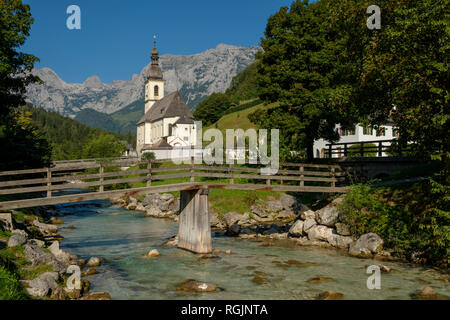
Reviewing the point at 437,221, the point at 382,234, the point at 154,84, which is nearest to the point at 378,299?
the point at 437,221

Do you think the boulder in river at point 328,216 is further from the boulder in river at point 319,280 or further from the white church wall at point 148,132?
the white church wall at point 148,132

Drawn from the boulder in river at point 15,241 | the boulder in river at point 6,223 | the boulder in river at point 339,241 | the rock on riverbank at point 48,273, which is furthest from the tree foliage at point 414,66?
the boulder in river at point 6,223

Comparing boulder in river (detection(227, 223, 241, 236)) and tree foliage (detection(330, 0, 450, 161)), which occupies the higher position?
tree foliage (detection(330, 0, 450, 161))

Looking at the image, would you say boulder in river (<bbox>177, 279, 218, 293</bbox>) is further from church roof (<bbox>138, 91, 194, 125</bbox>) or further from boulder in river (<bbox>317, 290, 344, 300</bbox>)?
church roof (<bbox>138, 91, 194, 125</bbox>)

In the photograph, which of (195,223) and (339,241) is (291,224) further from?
(195,223)

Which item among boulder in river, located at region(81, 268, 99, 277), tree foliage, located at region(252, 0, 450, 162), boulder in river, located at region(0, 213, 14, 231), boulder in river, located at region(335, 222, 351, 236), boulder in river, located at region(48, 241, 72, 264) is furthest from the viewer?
boulder in river, located at region(335, 222, 351, 236)

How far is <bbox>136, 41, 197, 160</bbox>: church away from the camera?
315 ft

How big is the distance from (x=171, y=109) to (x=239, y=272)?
9499cm

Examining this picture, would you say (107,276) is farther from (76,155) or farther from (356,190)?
(76,155)

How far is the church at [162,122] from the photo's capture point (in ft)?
315

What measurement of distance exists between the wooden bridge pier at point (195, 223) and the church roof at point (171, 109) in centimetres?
8707

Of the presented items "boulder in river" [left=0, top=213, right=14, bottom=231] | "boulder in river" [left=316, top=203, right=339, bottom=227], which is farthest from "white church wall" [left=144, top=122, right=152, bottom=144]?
"boulder in river" [left=0, top=213, right=14, bottom=231]

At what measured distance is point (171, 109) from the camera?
351 ft

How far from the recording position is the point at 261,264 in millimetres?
16500
